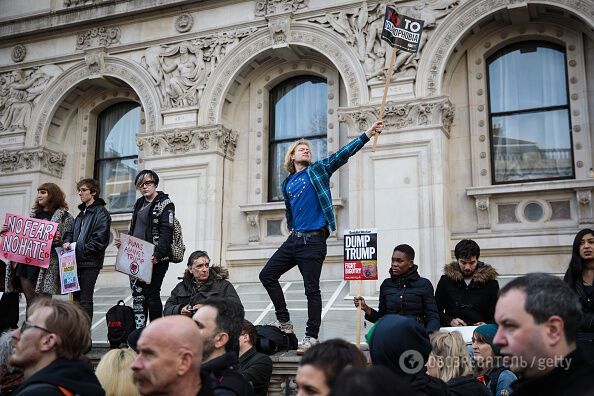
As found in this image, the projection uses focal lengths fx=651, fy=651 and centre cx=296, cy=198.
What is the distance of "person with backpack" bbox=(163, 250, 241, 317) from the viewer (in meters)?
8.33

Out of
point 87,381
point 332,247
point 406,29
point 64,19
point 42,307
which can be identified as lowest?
point 87,381

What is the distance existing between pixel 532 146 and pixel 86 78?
34.8 feet

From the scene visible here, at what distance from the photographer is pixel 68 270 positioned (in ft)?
29.8

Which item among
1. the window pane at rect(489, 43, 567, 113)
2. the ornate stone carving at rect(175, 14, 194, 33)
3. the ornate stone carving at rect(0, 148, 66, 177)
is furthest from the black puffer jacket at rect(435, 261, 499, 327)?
the ornate stone carving at rect(0, 148, 66, 177)

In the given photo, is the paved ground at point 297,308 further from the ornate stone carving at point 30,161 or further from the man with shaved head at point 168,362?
the man with shaved head at point 168,362

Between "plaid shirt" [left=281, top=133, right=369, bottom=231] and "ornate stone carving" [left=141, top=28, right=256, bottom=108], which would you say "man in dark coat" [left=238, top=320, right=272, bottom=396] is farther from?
"ornate stone carving" [left=141, top=28, right=256, bottom=108]

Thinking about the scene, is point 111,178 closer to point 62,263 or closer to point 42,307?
point 62,263

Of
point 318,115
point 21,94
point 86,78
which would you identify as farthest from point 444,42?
point 21,94

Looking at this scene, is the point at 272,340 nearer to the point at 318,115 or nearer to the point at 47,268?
the point at 47,268

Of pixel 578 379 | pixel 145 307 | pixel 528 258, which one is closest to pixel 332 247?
pixel 528 258

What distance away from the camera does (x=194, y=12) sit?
Result: 15336 mm

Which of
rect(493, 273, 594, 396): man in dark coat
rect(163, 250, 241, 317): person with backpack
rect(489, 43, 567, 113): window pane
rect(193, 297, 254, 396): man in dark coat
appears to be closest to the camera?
rect(493, 273, 594, 396): man in dark coat

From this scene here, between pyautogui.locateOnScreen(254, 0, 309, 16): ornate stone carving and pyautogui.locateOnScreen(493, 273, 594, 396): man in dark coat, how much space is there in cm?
1199

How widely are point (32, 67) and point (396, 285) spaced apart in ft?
42.1
